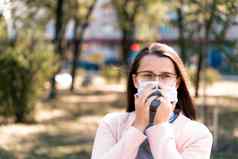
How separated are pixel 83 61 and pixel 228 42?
36.1m

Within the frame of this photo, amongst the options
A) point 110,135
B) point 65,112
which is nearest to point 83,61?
point 65,112

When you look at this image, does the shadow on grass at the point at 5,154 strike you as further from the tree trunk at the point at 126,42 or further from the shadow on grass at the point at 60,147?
the tree trunk at the point at 126,42

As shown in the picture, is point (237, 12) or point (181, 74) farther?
point (237, 12)

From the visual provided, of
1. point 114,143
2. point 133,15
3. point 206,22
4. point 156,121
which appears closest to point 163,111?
point 156,121

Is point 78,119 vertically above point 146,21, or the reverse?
point 146,21

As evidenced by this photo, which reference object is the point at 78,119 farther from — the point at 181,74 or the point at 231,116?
the point at 181,74

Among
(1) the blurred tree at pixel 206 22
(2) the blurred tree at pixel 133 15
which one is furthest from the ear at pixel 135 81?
(2) the blurred tree at pixel 133 15

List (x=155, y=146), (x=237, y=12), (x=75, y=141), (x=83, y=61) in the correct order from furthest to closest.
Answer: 1. (x=83, y=61)
2. (x=75, y=141)
3. (x=237, y=12)
4. (x=155, y=146)

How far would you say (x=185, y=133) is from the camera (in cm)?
198

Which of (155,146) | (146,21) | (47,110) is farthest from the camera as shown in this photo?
(146,21)

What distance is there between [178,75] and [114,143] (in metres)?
0.35

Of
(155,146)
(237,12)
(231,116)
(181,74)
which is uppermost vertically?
(237,12)

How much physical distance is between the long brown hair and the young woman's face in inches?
0.7

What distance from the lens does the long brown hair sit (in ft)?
6.54
